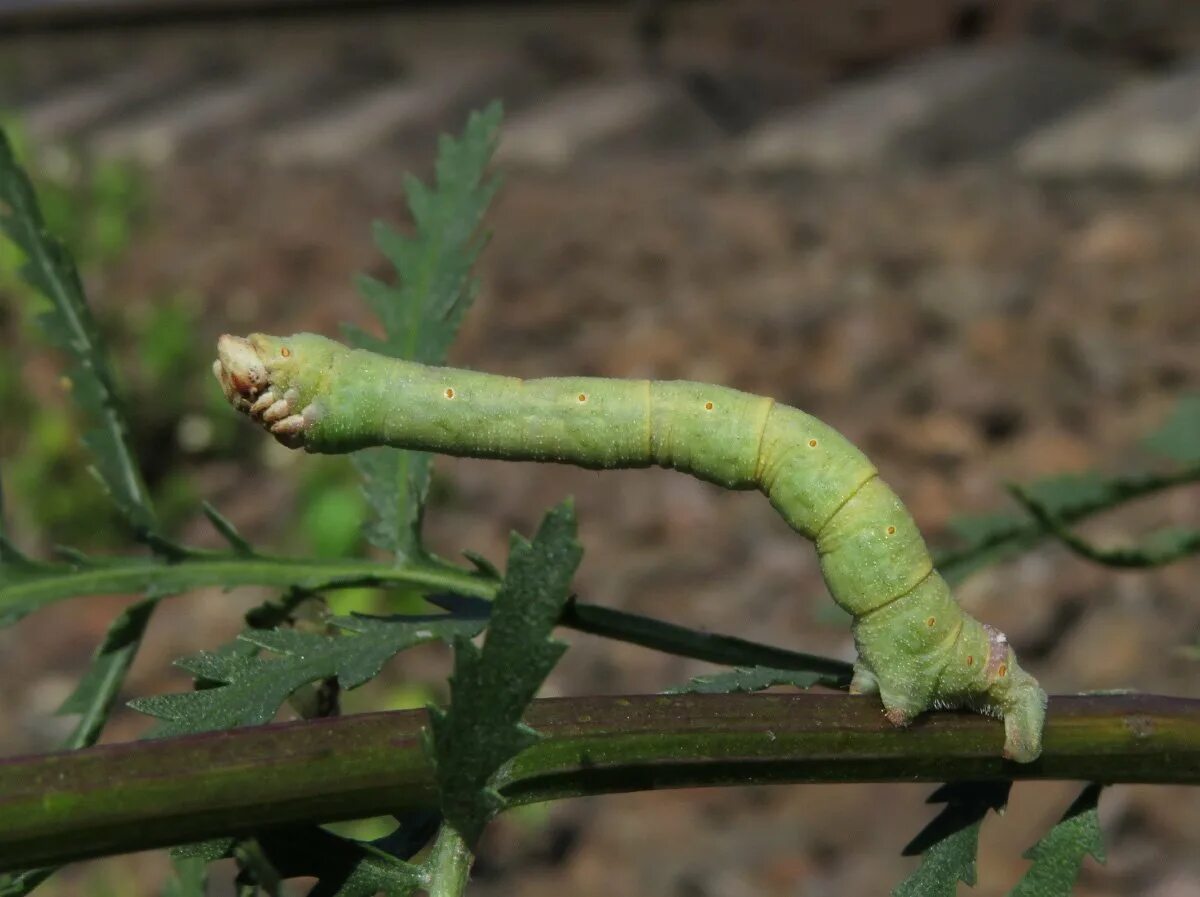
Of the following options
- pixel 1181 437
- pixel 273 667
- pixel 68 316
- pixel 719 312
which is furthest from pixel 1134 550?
pixel 719 312

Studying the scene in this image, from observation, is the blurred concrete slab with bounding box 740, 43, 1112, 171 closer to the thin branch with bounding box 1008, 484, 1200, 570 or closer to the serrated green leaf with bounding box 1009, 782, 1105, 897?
the thin branch with bounding box 1008, 484, 1200, 570

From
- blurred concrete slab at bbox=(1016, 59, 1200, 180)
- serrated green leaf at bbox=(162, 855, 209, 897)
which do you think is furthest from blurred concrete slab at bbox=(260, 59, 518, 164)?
serrated green leaf at bbox=(162, 855, 209, 897)

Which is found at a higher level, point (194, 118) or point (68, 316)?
point (68, 316)

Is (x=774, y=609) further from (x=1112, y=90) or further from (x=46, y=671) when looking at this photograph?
(x=1112, y=90)

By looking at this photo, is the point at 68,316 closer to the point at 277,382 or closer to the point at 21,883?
the point at 277,382

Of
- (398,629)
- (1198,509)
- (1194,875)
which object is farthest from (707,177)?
(398,629)

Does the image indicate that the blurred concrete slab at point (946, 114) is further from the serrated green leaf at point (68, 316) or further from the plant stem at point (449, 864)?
the plant stem at point (449, 864)

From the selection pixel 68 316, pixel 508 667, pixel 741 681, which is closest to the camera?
pixel 508 667
